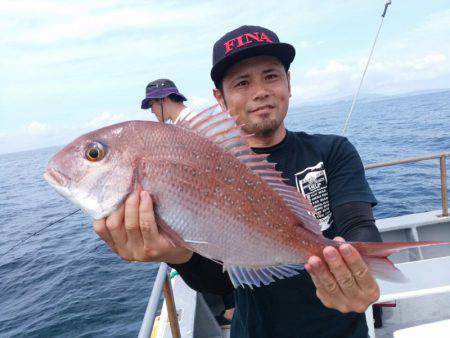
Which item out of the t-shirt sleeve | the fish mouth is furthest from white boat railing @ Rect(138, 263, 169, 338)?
the t-shirt sleeve

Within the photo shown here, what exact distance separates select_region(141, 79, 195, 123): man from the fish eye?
3.92 meters

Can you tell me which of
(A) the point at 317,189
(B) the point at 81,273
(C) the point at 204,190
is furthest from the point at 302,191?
(B) the point at 81,273

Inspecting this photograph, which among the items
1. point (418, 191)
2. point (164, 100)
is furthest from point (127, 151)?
point (418, 191)

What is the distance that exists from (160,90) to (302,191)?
3.94 metres

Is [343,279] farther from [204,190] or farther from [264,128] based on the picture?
[264,128]

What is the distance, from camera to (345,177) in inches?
103

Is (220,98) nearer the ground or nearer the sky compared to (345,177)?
nearer the sky

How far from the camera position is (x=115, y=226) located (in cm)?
207

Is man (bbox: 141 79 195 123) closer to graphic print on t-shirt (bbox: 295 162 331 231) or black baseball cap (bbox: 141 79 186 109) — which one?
black baseball cap (bbox: 141 79 186 109)

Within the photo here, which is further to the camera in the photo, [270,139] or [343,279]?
[270,139]

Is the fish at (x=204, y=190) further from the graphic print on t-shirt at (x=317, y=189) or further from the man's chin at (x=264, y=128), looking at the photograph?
the man's chin at (x=264, y=128)

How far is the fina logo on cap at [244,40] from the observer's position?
2.71m

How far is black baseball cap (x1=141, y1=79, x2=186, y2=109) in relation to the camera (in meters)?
5.84

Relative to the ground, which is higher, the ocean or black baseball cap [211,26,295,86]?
black baseball cap [211,26,295,86]
